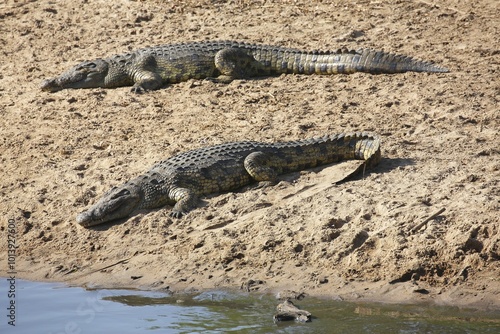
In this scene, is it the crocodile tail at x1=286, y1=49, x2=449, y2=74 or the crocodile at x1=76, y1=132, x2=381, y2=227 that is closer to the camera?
the crocodile at x1=76, y1=132, x2=381, y2=227

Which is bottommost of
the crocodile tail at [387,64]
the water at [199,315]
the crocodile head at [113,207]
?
the water at [199,315]

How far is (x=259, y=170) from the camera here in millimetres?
9094

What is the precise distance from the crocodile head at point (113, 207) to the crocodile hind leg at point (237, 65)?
3.32 meters

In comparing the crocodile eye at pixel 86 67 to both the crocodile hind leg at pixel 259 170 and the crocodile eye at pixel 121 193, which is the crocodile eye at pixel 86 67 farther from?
the crocodile hind leg at pixel 259 170

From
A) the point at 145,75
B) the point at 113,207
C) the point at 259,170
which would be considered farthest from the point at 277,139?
the point at 145,75

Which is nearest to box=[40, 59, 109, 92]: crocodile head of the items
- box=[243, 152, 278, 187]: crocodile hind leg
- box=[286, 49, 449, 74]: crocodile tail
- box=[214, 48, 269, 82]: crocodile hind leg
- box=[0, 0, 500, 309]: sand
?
box=[0, 0, 500, 309]: sand

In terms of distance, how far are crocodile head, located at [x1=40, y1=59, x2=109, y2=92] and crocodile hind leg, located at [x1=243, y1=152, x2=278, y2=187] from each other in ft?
13.2

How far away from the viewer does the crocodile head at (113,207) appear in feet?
29.5

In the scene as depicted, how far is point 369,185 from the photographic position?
337 inches

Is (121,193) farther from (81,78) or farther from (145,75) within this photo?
(81,78)

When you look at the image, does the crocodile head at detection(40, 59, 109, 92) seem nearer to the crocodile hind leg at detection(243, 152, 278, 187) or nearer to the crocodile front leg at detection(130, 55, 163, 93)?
the crocodile front leg at detection(130, 55, 163, 93)

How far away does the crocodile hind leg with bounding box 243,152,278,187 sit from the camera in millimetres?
9078

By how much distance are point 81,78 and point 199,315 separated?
19.5 ft

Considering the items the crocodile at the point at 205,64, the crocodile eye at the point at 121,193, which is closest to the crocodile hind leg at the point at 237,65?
the crocodile at the point at 205,64
